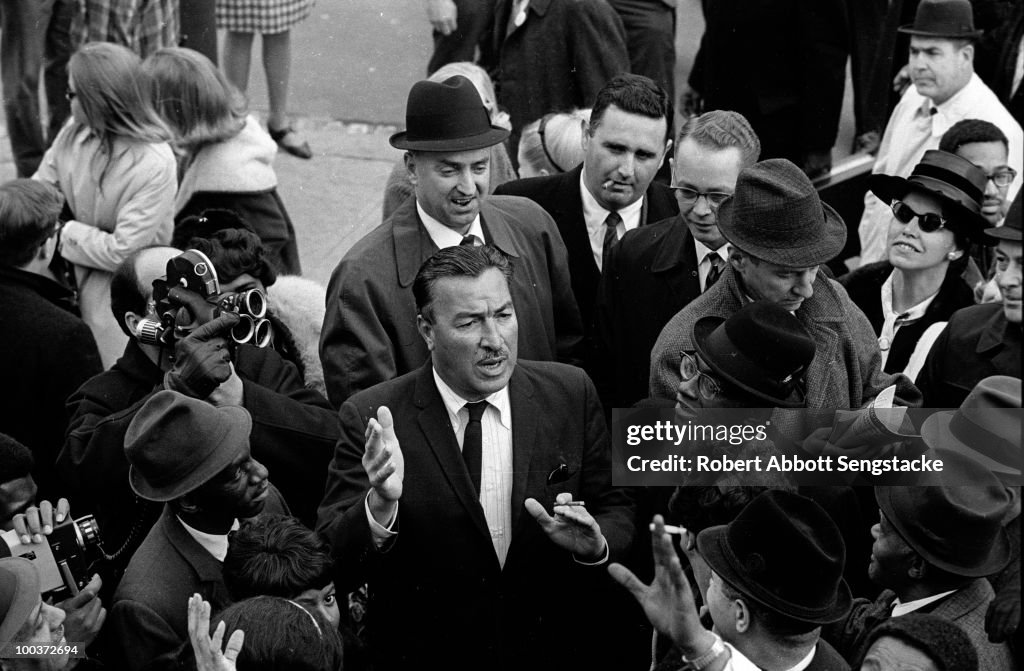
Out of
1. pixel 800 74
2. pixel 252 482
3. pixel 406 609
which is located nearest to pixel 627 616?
pixel 406 609

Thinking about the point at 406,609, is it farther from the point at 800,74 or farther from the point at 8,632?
the point at 800,74

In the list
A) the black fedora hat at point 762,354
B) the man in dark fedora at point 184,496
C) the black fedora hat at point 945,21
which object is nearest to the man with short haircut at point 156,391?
the man in dark fedora at point 184,496

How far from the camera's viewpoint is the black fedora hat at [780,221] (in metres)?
3.76

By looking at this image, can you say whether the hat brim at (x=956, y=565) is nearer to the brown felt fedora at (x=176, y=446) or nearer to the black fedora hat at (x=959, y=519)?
the black fedora hat at (x=959, y=519)

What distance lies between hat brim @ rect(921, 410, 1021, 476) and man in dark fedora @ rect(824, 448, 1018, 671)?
0.01 metres

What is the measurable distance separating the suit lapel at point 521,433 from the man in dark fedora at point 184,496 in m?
0.70

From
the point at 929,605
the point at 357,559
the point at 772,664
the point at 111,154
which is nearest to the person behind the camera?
the point at 772,664

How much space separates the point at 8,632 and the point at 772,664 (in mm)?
1722

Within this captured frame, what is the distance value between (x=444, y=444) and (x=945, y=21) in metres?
3.41

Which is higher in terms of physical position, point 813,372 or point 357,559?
point 813,372

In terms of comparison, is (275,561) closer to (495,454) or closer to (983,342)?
(495,454)

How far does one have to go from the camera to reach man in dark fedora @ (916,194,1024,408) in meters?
3.20

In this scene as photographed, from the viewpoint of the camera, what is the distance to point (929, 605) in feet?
10.0

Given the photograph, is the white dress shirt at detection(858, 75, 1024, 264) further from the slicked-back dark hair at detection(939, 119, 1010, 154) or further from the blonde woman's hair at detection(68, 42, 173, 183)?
the blonde woman's hair at detection(68, 42, 173, 183)
